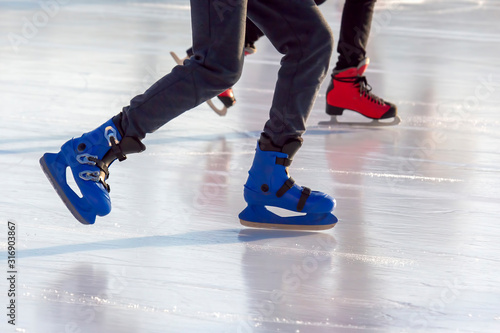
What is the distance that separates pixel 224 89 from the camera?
7.00 ft

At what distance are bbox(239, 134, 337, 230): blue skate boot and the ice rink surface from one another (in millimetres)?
37

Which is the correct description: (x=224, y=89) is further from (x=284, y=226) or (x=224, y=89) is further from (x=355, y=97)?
(x=355, y=97)

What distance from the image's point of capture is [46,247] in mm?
2035

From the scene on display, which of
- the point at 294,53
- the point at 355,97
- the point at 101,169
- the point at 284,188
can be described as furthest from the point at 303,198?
the point at 355,97

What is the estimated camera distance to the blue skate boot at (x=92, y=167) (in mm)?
2148

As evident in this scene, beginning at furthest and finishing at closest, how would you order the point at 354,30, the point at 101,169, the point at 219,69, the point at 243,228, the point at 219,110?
the point at 219,110 → the point at 354,30 → the point at 243,228 → the point at 101,169 → the point at 219,69

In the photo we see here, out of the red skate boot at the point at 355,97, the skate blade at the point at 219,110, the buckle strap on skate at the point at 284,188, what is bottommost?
the skate blade at the point at 219,110

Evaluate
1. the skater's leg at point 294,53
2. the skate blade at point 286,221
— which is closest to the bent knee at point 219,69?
the skater's leg at point 294,53

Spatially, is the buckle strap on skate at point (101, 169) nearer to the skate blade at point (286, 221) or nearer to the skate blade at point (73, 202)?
the skate blade at point (73, 202)

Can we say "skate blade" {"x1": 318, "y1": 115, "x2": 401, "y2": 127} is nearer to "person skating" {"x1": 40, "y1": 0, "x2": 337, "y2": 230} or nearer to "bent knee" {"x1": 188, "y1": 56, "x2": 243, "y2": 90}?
"person skating" {"x1": 40, "y1": 0, "x2": 337, "y2": 230}

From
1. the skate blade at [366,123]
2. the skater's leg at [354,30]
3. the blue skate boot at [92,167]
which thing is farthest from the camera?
the skate blade at [366,123]

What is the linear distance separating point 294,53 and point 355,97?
5.25 ft

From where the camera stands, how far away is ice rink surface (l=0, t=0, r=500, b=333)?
173 centimetres

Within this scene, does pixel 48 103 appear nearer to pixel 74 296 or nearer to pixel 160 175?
pixel 160 175
